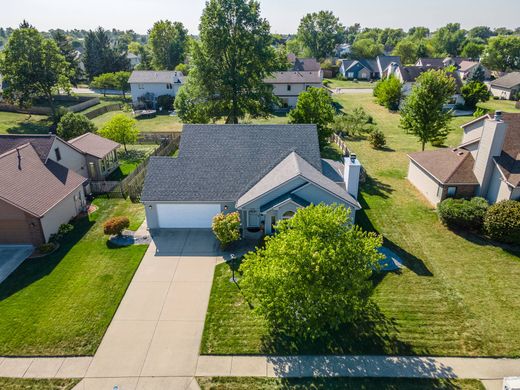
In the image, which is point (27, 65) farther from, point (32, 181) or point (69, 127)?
point (32, 181)

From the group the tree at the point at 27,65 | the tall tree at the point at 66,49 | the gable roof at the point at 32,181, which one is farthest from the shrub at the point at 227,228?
the tall tree at the point at 66,49

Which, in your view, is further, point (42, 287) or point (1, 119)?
point (1, 119)

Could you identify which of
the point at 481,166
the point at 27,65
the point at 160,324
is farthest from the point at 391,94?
the point at 27,65

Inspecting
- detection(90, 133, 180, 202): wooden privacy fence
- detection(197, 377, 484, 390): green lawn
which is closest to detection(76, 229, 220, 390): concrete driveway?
detection(197, 377, 484, 390): green lawn

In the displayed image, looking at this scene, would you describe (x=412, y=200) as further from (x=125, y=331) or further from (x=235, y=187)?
(x=125, y=331)

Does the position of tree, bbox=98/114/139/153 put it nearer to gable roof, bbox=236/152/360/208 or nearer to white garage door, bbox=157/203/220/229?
white garage door, bbox=157/203/220/229

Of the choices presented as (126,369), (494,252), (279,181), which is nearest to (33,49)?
(279,181)
